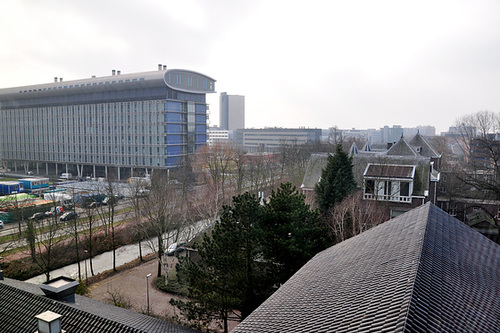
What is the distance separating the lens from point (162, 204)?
24938mm

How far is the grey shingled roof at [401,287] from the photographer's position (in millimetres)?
5816

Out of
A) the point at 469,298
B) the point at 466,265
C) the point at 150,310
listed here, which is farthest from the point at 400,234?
the point at 150,310

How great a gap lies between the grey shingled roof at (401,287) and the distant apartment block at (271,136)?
108233 mm

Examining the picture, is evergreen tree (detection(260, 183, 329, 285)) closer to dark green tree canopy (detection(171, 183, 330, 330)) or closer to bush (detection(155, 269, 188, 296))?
dark green tree canopy (detection(171, 183, 330, 330))

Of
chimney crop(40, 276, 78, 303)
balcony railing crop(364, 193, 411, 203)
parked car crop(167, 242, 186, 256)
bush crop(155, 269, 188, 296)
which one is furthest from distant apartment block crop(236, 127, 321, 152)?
chimney crop(40, 276, 78, 303)

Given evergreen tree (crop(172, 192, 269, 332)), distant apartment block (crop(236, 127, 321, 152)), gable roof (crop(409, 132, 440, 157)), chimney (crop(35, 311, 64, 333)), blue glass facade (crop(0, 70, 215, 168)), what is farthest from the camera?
distant apartment block (crop(236, 127, 321, 152))

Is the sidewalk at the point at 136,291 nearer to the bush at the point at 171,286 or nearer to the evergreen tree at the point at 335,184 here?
the bush at the point at 171,286

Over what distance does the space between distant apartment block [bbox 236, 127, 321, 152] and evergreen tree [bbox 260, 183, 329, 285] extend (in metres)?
102

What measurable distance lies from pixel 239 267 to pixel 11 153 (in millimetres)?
83841

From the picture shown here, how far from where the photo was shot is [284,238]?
15648mm

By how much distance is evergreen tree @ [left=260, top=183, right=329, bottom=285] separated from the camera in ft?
50.0

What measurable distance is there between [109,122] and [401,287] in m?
64.8

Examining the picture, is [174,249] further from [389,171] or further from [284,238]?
[389,171]

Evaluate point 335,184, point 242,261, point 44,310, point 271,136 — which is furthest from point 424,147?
point 271,136
